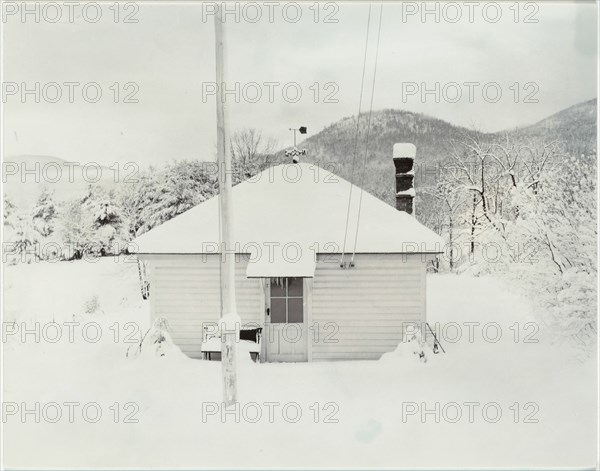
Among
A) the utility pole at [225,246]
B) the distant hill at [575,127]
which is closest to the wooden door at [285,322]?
the utility pole at [225,246]

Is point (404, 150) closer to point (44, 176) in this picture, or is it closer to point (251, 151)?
point (251, 151)

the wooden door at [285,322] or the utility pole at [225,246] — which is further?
the wooden door at [285,322]

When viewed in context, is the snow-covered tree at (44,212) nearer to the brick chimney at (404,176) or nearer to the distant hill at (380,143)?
the distant hill at (380,143)

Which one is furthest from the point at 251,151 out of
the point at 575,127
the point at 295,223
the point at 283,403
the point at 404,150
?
the point at 575,127

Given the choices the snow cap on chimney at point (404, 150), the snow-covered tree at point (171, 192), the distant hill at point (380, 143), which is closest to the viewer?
the distant hill at point (380, 143)

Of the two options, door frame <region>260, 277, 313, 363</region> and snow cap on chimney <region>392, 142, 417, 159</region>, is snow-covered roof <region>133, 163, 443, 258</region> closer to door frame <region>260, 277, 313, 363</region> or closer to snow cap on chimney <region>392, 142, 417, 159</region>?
door frame <region>260, 277, 313, 363</region>

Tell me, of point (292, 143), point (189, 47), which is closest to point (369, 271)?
point (292, 143)
